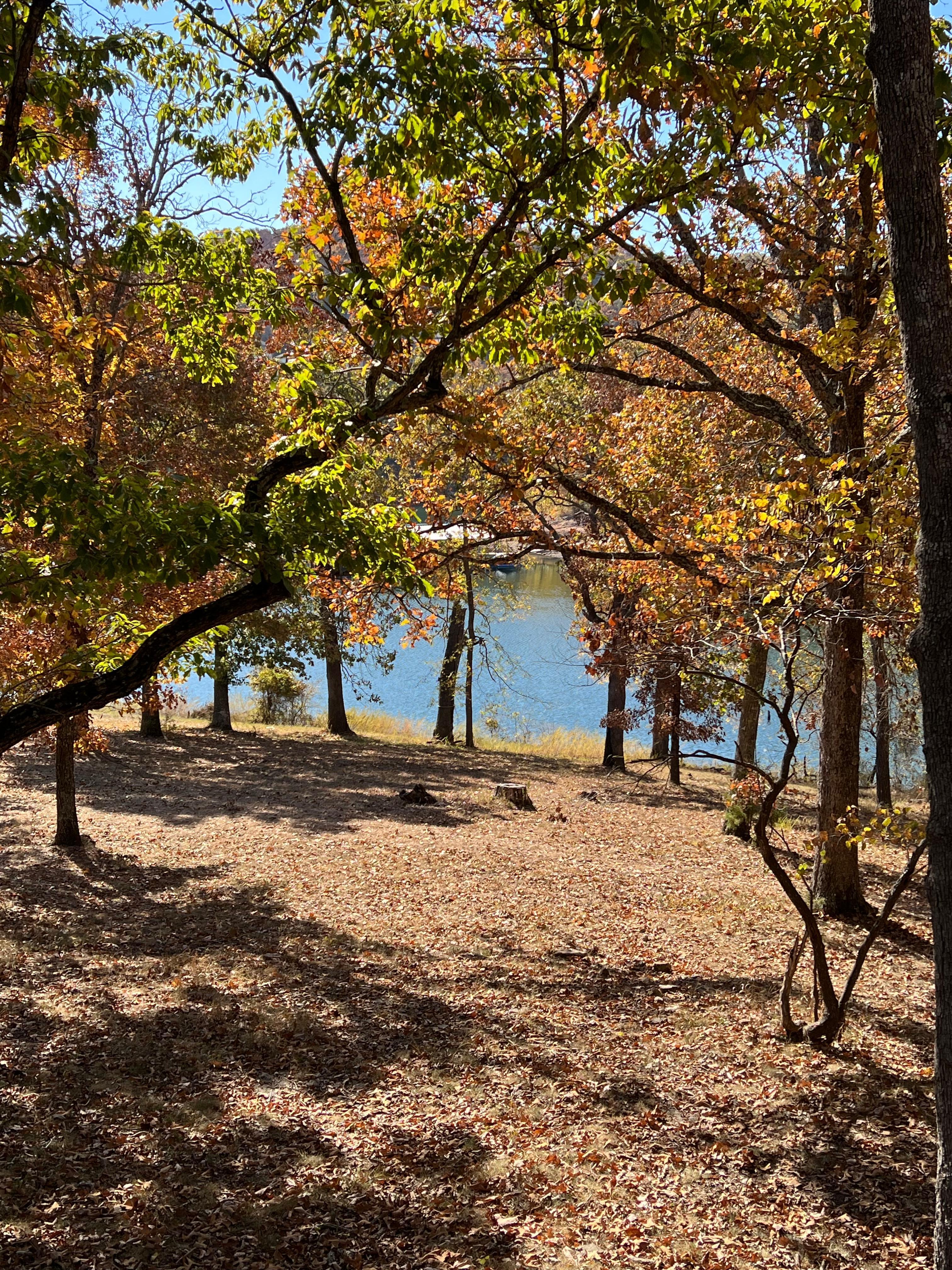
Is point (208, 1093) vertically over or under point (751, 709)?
under

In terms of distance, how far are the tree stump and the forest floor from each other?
294 centimetres

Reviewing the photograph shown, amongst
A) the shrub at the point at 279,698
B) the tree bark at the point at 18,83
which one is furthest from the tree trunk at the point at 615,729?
the tree bark at the point at 18,83

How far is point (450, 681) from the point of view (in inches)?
887

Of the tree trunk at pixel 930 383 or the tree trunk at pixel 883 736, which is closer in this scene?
the tree trunk at pixel 930 383

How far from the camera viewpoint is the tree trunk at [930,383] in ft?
9.37

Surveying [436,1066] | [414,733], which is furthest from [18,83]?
[414,733]

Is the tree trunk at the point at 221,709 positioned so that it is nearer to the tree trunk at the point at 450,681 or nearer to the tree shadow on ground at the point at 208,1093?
the tree trunk at the point at 450,681

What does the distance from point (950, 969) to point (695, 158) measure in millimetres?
5432

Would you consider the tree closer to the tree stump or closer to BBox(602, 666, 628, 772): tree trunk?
the tree stump

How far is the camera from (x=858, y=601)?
7863mm

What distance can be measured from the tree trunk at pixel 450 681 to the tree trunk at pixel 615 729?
402 centimetres

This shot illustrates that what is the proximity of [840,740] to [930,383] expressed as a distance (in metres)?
6.08

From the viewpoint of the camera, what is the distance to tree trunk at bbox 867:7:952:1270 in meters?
2.86

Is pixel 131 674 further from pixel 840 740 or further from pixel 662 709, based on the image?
pixel 662 709
